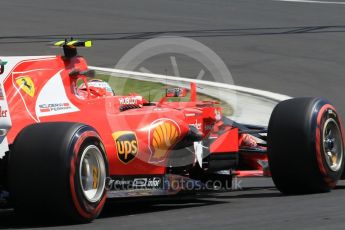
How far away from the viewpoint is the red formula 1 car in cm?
792

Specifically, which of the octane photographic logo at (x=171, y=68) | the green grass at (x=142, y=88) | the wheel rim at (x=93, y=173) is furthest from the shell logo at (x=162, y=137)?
the green grass at (x=142, y=88)

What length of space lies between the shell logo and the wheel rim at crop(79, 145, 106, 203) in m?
1.21

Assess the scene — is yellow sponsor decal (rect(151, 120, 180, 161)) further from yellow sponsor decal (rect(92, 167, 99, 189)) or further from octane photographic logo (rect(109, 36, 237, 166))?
octane photographic logo (rect(109, 36, 237, 166))

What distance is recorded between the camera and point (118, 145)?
924cm

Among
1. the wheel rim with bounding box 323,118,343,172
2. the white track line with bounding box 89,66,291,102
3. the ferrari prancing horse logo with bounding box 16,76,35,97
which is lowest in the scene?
the wheel rim with bounding box 323,118,343,172

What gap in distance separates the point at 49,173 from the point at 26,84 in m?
1.70

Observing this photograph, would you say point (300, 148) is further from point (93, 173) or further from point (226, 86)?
point (226, 86)

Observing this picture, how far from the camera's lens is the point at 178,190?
9914mm

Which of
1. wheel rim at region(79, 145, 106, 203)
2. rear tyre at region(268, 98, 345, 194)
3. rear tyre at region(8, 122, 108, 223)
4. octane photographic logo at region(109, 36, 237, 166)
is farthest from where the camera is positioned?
octane photographic logo at region(109, 36, 237, 166)

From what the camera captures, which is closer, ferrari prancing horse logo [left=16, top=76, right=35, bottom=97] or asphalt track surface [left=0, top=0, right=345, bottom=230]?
asphalt track surface [left=0, top=0, right=345, bottom=230]

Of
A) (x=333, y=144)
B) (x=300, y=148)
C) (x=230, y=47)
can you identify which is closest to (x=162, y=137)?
(x=300, y=148)

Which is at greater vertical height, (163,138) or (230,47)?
(230,47)

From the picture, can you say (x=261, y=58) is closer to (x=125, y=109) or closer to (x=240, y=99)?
(x=240, y=99)

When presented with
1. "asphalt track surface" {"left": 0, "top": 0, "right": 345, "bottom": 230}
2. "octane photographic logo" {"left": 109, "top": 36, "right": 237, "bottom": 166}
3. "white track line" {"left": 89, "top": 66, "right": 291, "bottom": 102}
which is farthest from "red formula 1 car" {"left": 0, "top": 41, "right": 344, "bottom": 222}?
"white track line" {"left": 89, "top": 66, "right": 291, "bottom": 102}
